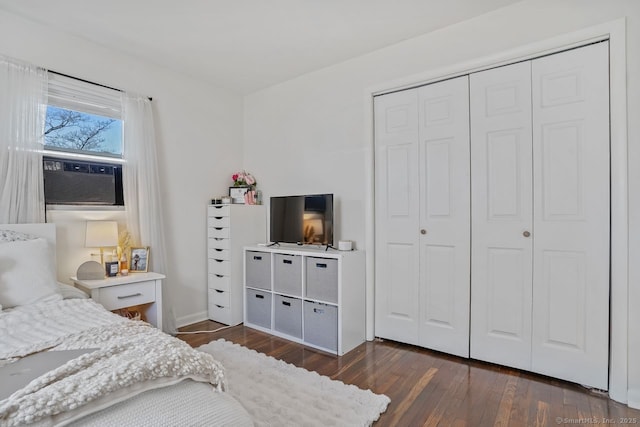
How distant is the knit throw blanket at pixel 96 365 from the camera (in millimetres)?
810

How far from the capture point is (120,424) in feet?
2.75

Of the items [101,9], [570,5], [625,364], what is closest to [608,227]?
[625,364]

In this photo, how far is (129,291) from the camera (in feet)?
8.46

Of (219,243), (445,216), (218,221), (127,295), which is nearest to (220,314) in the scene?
(219,243)

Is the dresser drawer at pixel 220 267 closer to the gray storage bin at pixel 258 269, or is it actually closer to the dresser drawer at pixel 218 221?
the gray storage bin at pixel 258 269

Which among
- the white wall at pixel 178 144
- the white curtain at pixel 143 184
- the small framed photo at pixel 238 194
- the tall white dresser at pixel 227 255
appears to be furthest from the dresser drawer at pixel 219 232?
the white curtain at pixel 143 184

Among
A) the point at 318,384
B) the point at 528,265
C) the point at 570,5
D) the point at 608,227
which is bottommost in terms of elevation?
the point at 318,384

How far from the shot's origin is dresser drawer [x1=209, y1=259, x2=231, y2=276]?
337 cm

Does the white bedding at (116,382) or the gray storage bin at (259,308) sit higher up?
the white bedding at (116,382)

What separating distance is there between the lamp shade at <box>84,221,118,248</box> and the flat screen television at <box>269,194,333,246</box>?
138 cm

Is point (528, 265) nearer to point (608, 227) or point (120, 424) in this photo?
point (608, 227)

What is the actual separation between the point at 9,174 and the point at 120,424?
92.8 inches

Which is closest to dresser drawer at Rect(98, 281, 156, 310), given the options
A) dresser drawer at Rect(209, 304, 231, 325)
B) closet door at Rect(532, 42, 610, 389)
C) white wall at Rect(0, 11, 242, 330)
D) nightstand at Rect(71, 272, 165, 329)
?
nightstand at Rect(71, 272, 165, 329)

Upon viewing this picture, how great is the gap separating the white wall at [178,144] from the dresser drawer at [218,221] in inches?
4.2
